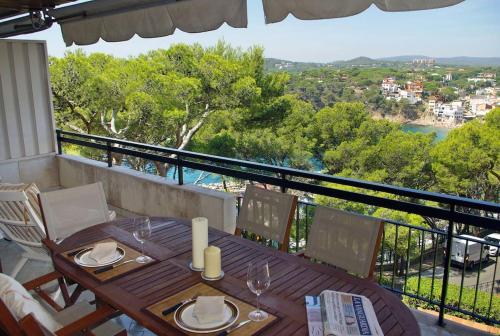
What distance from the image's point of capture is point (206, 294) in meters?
1.56

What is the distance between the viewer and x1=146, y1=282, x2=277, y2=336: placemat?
1.33m

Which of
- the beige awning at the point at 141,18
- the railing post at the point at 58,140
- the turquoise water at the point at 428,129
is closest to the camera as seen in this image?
the beige awning at the point at 141,18

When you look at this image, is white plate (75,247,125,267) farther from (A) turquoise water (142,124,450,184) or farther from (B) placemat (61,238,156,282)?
(A) turquoise water (142,124,450,184)

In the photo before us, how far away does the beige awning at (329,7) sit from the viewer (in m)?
1.81

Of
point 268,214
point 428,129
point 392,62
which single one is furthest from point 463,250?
point 392,62

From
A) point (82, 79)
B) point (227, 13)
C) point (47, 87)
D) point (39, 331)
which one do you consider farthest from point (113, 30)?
point (82, 79)

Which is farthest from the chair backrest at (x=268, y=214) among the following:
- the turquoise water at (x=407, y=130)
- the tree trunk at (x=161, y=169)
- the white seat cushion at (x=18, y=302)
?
the turquoise water at (x=407, y=130)

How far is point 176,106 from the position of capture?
15.5m

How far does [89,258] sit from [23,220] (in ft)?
3.96

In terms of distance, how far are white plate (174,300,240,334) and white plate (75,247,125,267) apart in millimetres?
561

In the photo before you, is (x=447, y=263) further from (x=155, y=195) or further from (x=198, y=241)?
(x=155, y=195)

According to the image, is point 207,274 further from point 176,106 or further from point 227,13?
point 176,106

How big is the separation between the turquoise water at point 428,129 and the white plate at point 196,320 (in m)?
17.6

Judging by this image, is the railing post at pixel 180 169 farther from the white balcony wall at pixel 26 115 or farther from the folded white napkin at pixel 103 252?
the white balcony wall at pixel 26 115
